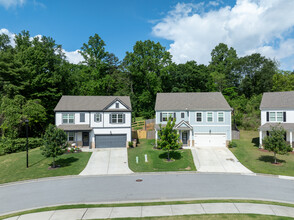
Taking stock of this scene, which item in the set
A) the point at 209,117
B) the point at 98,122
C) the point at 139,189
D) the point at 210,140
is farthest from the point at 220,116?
the point at 139,189

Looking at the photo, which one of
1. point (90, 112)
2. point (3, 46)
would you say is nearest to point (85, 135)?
point (90, 112)

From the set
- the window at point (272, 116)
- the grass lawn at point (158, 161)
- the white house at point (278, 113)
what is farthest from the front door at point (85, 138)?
the window at point (272, 116)

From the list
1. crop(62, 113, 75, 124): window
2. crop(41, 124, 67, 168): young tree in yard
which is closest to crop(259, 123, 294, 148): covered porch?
crop(41, 124, 67, 168): young tree in yard

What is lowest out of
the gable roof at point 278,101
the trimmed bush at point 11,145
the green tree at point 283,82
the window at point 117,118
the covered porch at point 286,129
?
the trimmed bush at point 11,145

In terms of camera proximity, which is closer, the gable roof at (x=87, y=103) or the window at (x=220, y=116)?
the window at (x=220, y=116)

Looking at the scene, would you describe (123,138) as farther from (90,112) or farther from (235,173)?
(235,173)

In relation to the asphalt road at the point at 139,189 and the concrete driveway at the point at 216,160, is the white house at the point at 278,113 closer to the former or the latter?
the concrete driveway at the point at 216,160

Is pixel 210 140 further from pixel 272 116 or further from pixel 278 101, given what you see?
pixel 278 101

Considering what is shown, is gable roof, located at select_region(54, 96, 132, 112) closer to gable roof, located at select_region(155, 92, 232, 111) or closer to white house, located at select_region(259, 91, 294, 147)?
gable roof, located at select_region(155, 92, 232, 111)
